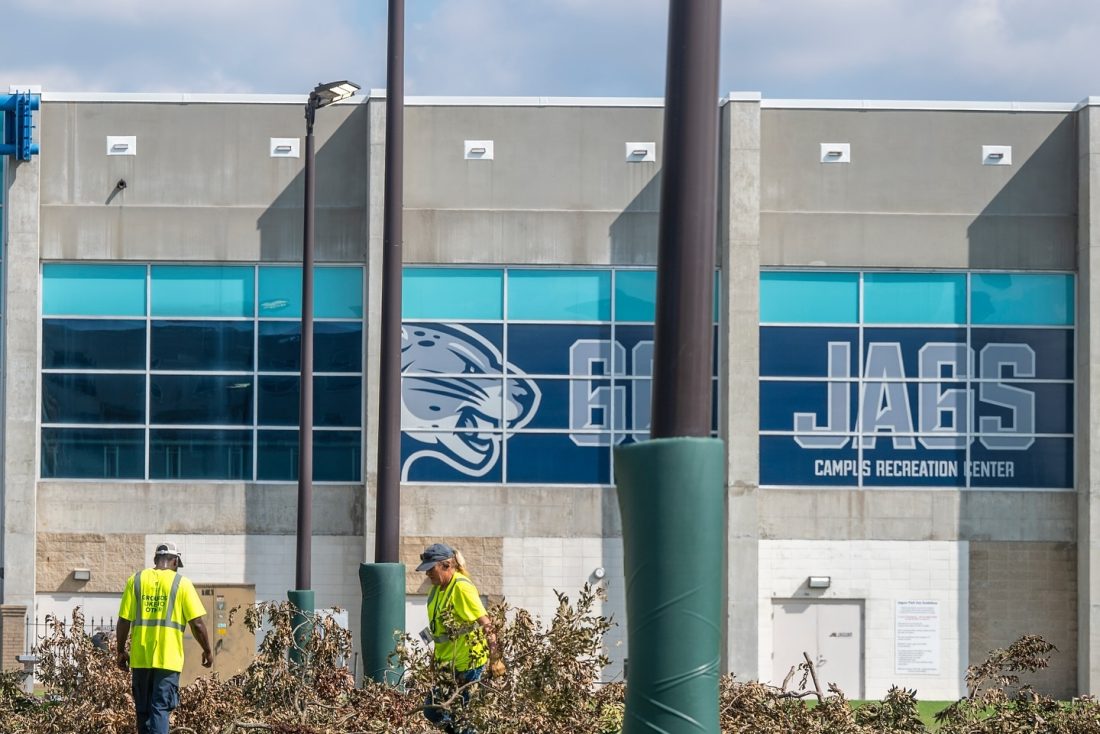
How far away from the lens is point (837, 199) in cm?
2891

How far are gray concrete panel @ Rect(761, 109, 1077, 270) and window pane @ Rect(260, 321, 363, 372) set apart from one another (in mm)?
7497

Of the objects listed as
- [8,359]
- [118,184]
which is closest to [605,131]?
[118,184]

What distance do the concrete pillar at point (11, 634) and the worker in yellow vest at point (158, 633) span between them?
18.3 m

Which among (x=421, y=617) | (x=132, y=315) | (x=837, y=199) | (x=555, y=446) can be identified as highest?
(x=837, y=199)

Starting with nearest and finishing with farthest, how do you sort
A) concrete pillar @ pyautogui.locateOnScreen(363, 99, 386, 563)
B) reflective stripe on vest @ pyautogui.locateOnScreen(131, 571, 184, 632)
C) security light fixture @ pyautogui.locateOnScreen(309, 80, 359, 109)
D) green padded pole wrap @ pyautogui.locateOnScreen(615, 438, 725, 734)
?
1. green padded pole wrap @ pyautogui.locateOnScreen(615, 438, 725, 734)
2. reflective stripe on vest @ pyautogui.locateOnScreen(131, 571, 184, 632)
3. security light fixture @ pyautogui.locateOnScreen(309, 80, 359, 109)
4. concrete pillar @ pyautogui.locateOnScreen(363, 99, 386, 563)

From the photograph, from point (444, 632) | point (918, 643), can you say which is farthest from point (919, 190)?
point (444, 632)

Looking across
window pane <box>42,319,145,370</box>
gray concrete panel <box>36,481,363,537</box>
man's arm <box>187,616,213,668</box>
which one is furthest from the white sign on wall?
man's arm <box>187,616,213,668</box>

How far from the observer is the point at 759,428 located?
28.4 m

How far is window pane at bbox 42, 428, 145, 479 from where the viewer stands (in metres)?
28.9

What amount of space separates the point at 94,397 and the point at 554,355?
8.15m

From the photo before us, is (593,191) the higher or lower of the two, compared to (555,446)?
higher

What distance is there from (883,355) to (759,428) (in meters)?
2.58

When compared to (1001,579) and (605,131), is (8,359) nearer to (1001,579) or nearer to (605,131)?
(605,131)

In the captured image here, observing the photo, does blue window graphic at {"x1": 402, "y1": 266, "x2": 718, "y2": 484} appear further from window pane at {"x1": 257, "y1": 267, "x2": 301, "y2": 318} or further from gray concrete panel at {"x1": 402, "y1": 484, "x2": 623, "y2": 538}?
window pane at {"x1": 257, "y1": 267, "x2": 301, "y2": 318}
